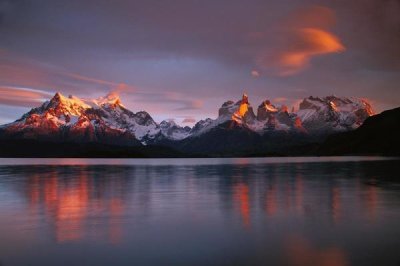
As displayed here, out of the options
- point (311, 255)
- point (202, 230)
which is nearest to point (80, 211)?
point (202, 230)

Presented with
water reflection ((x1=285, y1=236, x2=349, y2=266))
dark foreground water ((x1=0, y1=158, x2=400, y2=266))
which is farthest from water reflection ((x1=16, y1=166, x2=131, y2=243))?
water reflection ((x1=285, y1=236, x2=349, y2=266))

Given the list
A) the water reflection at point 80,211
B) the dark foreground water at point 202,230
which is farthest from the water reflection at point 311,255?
the water reflection at point 80,211

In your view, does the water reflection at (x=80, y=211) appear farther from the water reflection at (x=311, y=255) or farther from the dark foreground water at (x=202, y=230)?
the water reflection at (x=311, y=255)

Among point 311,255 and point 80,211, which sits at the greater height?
point 80,211

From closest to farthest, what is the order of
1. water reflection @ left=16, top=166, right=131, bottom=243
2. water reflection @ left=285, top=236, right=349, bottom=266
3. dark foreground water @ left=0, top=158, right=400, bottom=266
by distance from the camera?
1. water reflection @ left=285, top=236, right=349, bottom=266
2. dark foreground water @ left=0, top=158, right=400, bottom=266
3. water reflection @ left=16, top=166, right=131, bottom=243

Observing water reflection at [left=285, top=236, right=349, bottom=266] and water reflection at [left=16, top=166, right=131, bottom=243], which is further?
water reflection at [left=16, top=166, right=131, bottom=243]

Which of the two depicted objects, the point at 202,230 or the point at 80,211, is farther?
the point at 80,211

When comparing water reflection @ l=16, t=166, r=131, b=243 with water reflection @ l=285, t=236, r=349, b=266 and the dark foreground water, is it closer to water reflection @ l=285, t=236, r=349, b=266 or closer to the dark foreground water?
the dark foreground water

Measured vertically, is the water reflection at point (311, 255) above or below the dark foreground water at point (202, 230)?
below

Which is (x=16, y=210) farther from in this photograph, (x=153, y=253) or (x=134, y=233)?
(x=153, y=253)

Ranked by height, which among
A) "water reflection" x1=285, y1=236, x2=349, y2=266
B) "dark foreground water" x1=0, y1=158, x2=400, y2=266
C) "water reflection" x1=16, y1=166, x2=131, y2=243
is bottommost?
"water reflection" x1=285, y1=236, x2=349, y2=266

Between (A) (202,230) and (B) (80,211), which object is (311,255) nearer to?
(A) (202,230)

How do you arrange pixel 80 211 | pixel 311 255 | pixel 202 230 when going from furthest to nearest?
pixel 80 211
pixel 202 230
pixel 311 255

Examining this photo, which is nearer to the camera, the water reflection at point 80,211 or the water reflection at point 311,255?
the water reflection at point 311,255
